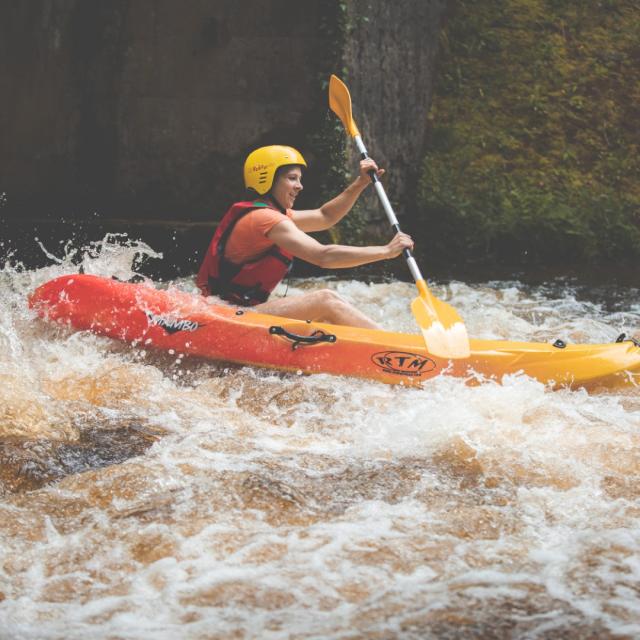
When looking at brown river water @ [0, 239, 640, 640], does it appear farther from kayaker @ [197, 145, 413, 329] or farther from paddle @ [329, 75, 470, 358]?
kayaker @ [197, 145, 413, 329]

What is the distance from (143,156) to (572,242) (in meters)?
4.09

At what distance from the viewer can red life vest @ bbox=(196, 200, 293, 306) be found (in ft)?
17.7

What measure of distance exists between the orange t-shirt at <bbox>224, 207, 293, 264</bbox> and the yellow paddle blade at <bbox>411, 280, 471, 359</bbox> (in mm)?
894

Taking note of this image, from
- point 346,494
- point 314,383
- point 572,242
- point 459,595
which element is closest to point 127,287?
point 314,383

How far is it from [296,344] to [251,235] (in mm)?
716

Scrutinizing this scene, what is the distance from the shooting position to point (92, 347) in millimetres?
5371

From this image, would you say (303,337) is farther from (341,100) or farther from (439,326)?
(341,100)

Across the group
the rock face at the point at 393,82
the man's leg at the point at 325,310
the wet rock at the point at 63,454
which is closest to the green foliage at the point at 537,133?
the rock face at the point at 393,82

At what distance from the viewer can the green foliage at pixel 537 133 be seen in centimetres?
921

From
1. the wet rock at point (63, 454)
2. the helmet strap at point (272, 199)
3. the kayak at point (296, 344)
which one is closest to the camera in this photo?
the wet rock at point (63, 454)

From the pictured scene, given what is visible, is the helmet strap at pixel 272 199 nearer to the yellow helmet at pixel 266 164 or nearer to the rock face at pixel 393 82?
the yellow helmet at pixel 266 164

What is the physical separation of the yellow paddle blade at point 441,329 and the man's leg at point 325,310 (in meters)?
0.28

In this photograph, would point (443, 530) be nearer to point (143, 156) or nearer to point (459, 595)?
point (459, 595)

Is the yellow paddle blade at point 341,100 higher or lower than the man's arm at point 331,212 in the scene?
higher
